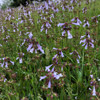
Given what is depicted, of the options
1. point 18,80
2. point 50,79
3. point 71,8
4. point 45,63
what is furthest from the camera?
point 71,8

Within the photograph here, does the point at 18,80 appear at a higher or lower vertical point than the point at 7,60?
lower

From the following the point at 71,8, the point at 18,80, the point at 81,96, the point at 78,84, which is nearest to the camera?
the point at 81,96

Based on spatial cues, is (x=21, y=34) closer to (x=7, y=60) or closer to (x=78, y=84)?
(x=7, y=60)

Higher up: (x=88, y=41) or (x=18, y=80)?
(x=88, y=41)

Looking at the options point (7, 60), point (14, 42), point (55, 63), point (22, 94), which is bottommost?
point (22, 94)

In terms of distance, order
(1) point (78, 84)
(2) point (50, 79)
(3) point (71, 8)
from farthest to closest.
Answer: (3) point (71, 8) < (1) point (78, 84) < (2) point (50, 79)

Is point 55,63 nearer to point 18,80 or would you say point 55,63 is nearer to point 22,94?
point 22,94

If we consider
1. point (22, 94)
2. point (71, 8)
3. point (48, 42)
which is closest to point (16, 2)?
point (71, 8)

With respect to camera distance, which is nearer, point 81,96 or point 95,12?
point 81,96

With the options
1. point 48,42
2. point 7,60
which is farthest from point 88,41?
point 48,42

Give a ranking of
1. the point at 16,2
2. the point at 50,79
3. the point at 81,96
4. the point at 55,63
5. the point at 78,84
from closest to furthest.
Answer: the point at 50,79, the point at 55,63, the point at 81,96, the point at 78,84, the point at 16,2
